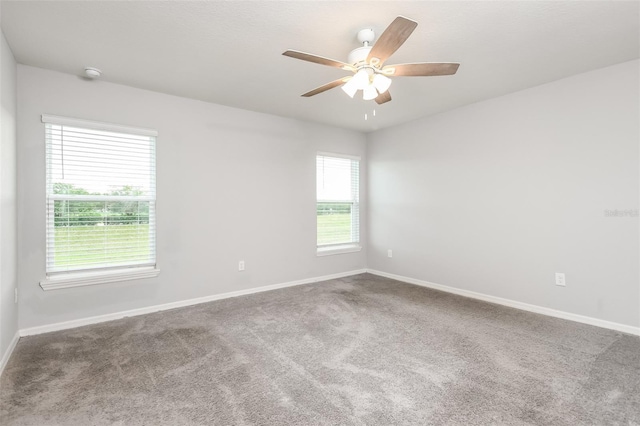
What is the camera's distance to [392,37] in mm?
1790

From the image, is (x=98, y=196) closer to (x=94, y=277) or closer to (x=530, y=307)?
(x=94, y=277)

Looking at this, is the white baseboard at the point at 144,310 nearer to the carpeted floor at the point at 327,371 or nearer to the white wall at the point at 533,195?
the carpeted floor at the point at 327,371

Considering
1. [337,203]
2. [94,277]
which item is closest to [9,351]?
[94,277]

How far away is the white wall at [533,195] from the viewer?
2.86 metres

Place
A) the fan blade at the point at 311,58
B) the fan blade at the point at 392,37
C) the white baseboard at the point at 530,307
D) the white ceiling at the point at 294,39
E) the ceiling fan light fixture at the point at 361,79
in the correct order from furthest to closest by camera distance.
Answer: the white baseboard at the point at 530,307 → the ceiling fan light fixture at the point at 361,79 → the white ceiling at the point at 294,39 → the fan blade at the point at 311,58 → the fan blade at the point at 392,37

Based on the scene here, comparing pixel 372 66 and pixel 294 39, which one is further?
pixel 294 39

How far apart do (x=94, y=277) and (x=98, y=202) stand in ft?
2.48

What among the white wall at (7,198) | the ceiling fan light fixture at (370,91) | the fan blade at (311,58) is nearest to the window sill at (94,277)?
the white wall at (7,198)

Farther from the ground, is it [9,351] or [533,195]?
[533,195]

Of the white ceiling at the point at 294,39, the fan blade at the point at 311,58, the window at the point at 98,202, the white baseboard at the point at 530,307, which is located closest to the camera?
the fan blade at the point at 311,58

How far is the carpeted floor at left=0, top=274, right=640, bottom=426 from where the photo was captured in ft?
5.69

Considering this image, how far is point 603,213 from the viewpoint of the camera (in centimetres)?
293

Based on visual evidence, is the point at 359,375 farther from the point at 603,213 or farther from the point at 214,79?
the point at 214,79

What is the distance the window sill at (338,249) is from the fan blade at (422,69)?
3115 millimetres
